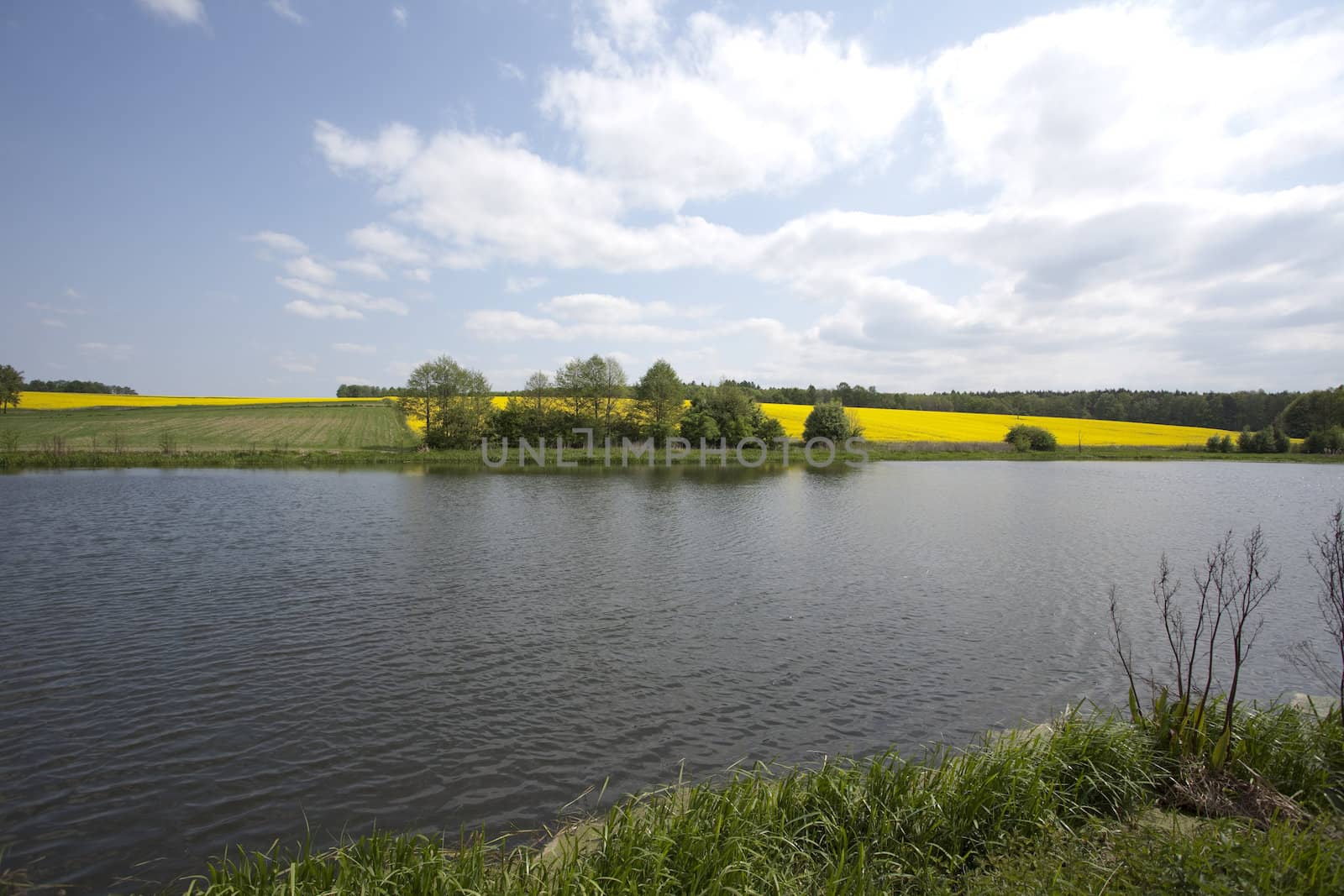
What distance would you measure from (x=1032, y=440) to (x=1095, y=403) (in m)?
61.5

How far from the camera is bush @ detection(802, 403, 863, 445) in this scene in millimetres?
65750

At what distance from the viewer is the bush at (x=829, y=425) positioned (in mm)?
65750

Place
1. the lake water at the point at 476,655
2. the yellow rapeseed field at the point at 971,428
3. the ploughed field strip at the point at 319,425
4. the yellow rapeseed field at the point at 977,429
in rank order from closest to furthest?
the lake water at the point at 476,655, the ploughed field strip at the point at 319,425, the yellow rapeseed field at the point at 971,428, the yellow rapeseed field at the point at 977,429

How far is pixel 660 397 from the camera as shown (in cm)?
6619

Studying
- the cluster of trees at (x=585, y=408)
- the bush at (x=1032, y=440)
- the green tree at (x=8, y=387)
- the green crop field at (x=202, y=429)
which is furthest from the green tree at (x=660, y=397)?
the green tree at (x=8, y=387)

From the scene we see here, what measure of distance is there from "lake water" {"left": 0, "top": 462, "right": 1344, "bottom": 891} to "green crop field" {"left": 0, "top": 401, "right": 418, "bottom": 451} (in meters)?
29.8

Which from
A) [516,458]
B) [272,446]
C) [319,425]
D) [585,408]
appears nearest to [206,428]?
[319,425]

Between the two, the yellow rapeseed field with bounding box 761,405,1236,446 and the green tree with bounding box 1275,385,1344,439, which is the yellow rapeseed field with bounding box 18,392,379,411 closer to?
the yellow rapeseed field with bounding box 761,405,1236,446

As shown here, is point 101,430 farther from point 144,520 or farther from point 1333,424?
point 1333,424

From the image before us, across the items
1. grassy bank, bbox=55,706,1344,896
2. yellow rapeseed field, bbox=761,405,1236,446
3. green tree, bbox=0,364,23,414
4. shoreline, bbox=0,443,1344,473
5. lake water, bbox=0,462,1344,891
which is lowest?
Result: lake water, bbox=0,462,1344,891

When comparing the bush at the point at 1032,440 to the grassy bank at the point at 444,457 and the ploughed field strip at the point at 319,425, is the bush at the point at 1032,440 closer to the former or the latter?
the grassy bank at the point at 444,457

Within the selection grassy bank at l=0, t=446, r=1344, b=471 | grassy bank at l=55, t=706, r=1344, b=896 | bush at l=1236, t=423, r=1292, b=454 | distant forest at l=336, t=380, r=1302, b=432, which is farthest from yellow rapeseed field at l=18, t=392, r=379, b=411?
bush at l=1236, t=423, r=1292, b=454

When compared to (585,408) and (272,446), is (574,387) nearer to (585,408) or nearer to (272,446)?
(585,408)

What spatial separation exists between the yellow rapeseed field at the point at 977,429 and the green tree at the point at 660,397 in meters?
14.3
